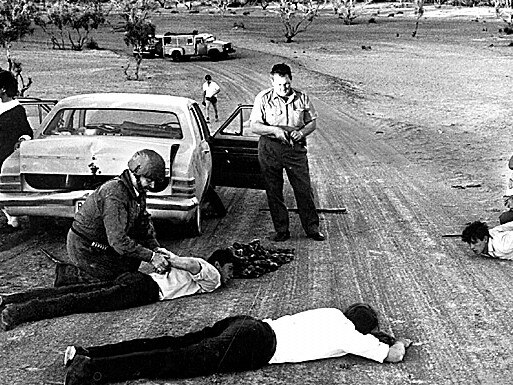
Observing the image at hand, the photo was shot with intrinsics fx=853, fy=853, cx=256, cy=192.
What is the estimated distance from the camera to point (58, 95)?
88.6ft

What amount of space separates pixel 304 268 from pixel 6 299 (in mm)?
2765

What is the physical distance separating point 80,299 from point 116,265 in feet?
1.49

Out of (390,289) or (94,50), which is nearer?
(390,289)

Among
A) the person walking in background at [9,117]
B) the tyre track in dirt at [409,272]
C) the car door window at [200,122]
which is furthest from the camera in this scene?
the car door window at [200,122]

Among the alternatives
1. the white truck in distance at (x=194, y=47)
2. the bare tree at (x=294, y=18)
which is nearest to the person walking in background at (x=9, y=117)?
the white truck in distance at (x=194, y=47)

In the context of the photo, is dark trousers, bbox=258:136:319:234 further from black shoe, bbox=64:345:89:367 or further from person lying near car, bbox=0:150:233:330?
black shoe, bbox=64:345:89:367

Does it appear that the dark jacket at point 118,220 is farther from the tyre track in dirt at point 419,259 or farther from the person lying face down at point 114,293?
the tyre track in dirt at point 419,259

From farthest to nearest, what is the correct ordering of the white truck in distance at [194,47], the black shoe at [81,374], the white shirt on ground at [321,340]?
the white truck in distance at [194,47]
the white shirt on ground at [321,340]
the black shoe at [81,374]

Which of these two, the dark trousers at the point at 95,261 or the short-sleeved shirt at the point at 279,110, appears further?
the short-sleeved shirt at the point at 279,110

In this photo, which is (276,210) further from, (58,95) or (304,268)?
(58,95)

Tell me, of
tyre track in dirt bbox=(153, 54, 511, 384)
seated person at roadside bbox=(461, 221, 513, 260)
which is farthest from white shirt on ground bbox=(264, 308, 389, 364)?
seated person at roadside bbox=(461, 221, 513, 260)

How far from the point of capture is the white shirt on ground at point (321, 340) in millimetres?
5359

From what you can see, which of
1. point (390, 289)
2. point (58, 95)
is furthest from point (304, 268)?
point (58, 95)

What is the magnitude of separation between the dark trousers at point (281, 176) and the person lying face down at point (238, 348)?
10.7ft
